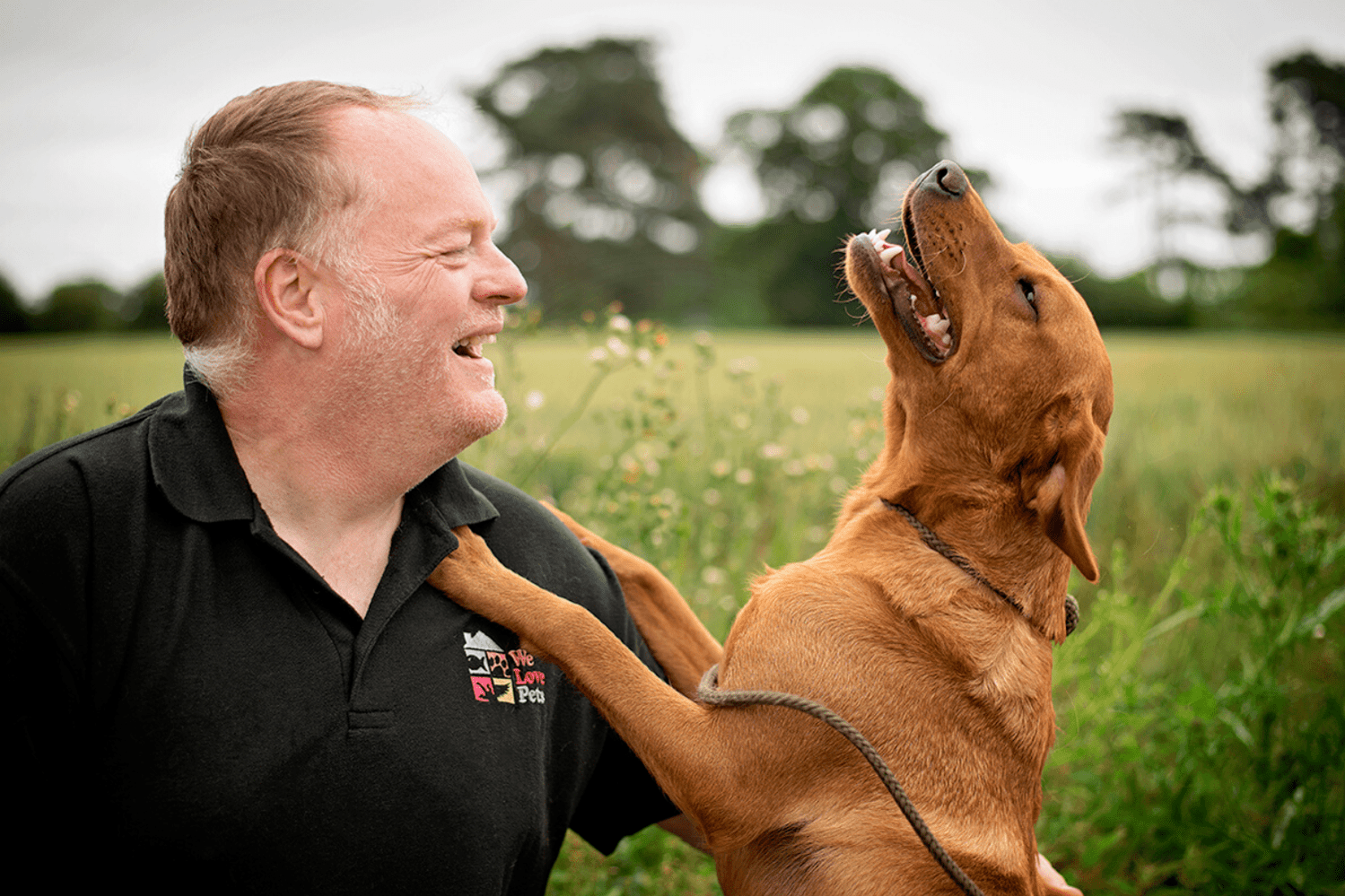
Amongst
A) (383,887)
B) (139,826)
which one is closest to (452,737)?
(383,887)

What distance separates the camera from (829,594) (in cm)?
230

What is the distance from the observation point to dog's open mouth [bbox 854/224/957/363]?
2715 mm

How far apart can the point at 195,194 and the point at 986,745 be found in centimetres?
213

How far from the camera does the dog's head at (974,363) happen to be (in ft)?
8.58

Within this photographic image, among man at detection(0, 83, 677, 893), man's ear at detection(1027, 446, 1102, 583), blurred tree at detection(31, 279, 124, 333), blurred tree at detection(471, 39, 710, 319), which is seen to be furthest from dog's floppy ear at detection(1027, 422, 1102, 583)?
blurred tree at detection(471, 39, 710, 319)

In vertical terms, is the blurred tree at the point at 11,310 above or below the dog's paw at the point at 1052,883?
above

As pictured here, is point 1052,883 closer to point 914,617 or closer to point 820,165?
point 914,617

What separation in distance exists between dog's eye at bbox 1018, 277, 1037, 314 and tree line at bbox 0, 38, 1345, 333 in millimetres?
594

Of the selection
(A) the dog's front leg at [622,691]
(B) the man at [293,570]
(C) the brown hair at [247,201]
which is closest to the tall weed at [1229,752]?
(A) the dog's front leg at [622,691]

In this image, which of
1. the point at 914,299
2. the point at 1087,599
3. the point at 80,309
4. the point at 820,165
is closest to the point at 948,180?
the point at 914,299

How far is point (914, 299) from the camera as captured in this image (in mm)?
2809

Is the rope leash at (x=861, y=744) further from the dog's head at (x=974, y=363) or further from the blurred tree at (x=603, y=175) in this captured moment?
the blurred tree at (x=603, y=175)

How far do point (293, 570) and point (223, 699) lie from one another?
0.84 ft

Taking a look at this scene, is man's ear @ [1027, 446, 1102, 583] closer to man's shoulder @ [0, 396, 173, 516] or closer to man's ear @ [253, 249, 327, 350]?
man's ear @ [253, 249, 327, 350]
